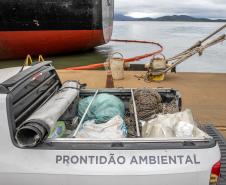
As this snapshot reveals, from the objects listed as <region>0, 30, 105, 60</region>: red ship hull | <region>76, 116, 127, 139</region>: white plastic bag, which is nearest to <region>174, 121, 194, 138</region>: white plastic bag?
<region>76, 116, 127, 139</region>: white plastic bag

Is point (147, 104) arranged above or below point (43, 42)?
above

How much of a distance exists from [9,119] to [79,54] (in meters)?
23.8

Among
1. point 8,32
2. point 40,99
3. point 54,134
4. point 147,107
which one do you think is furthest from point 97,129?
point 8,32

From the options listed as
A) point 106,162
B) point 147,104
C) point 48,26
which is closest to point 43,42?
point 48,26

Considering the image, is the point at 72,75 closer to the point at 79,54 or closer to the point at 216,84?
the point at 216,84

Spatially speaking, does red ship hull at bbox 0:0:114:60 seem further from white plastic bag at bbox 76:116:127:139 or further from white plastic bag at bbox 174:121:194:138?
white plastic bag at bbox 174:121:194:138

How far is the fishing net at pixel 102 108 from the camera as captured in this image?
4246 millimetres

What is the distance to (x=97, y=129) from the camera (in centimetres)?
361

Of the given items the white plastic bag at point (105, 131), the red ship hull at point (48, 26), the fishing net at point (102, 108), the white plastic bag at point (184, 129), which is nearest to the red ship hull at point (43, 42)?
the red ship hull at point (48, 26)

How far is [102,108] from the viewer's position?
435 centimetres

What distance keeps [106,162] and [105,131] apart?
2.07ft

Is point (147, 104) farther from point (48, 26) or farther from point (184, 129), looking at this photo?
point (48, 26)

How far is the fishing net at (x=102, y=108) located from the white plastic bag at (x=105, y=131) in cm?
48

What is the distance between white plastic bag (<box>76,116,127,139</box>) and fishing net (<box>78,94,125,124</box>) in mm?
485
